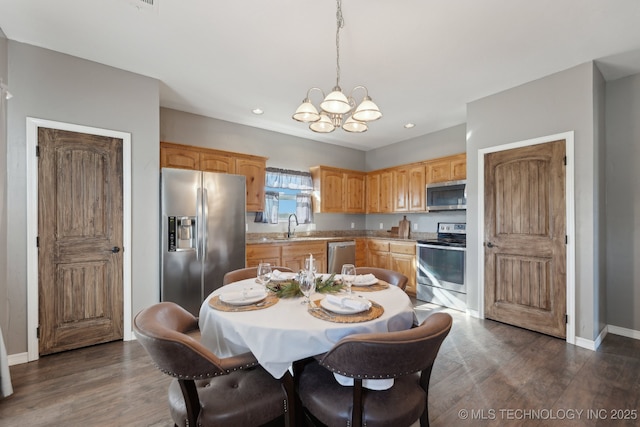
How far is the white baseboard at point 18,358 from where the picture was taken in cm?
248

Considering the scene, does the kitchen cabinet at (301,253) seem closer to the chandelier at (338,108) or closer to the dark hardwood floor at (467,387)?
the dark hardwood floor at (467,387)

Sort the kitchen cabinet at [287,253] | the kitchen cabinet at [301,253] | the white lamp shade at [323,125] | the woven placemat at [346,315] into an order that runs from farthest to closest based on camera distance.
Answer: the kitchen cabinet at [301,253] → the kitchen cabinet at [287,253] → the white lamp shade at [323,125] → the woven placemat at [346,315]

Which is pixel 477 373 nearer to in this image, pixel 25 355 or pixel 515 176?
pixel 515 176


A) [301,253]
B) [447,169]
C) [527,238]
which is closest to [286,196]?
[301,253]

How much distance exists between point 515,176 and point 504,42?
1.49 metres

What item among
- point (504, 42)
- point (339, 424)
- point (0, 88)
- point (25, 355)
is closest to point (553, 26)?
point (504, 42)

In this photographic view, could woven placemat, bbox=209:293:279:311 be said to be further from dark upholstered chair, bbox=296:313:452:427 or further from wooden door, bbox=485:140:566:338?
wooden door, bbox=485:140:566:338

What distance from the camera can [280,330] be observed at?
1.31m

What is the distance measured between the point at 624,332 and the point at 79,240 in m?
5.69

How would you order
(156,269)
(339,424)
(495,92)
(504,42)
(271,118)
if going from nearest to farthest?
1. (339,424)
2. (504,42)
3. (156,269)
4. (495,92)
5. (271,118)

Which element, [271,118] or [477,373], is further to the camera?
[271,118]

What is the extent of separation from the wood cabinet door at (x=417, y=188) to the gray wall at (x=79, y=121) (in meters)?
3.91

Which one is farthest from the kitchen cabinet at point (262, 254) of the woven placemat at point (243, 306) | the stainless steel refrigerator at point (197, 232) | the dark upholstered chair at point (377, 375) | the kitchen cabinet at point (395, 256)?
the dark upholstered chair at point (377, 375)

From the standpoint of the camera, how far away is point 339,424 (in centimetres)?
125
